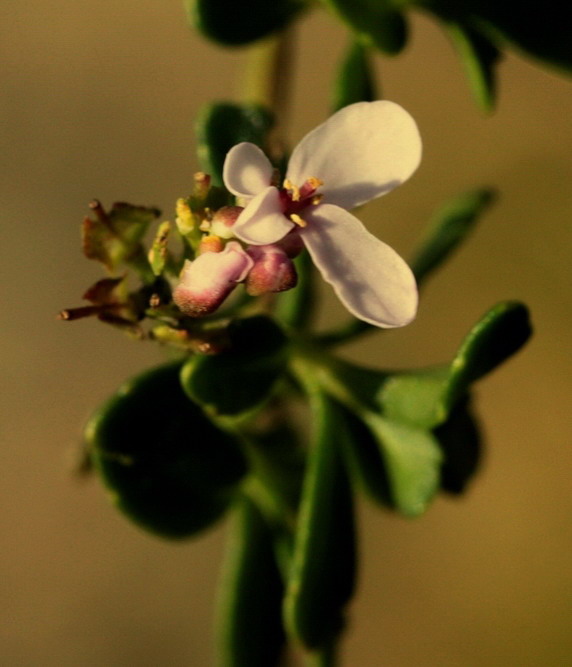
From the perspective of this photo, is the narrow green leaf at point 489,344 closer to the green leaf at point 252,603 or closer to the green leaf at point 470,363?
the green leaf at point 470,363

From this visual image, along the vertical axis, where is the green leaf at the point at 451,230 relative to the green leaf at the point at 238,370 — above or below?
above

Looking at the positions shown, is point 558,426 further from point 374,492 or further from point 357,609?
point 374,492

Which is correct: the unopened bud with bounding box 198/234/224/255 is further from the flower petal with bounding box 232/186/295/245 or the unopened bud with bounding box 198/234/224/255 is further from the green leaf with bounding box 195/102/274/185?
the green leaf with bounding box 195/102/274/185

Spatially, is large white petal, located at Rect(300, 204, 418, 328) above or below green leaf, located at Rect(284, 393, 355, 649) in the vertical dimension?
above

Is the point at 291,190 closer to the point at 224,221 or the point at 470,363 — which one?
the point at 224,221

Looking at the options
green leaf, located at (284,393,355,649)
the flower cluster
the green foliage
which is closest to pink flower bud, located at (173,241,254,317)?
the flower cluster

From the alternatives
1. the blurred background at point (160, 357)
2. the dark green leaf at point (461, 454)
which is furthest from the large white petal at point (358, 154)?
the blurred background at point (160, 357)
